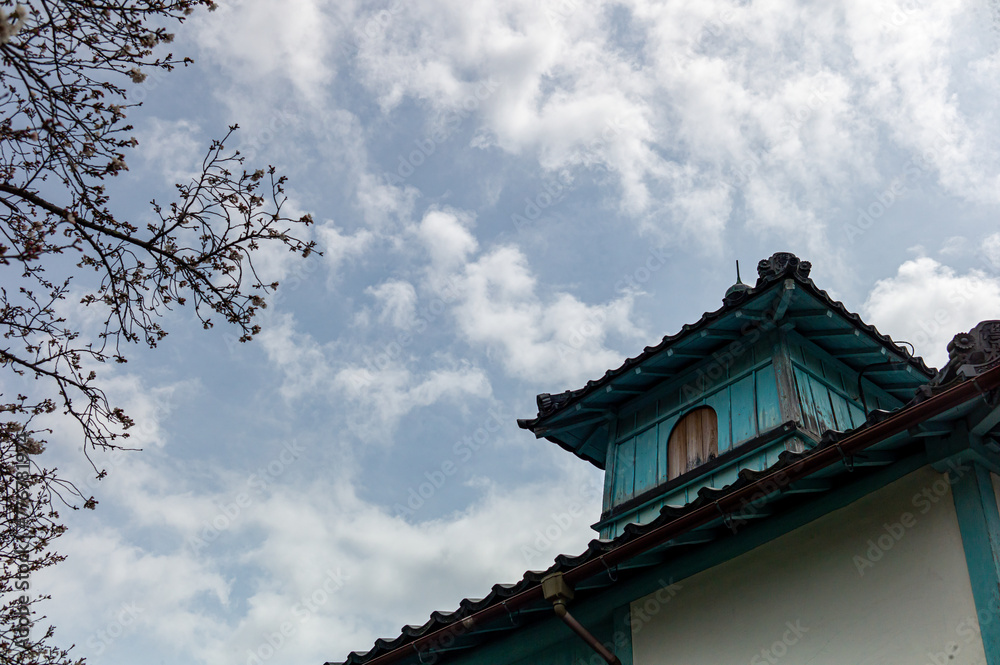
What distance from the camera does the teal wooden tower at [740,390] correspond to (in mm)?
9125

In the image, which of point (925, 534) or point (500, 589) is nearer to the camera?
point (925, 534)

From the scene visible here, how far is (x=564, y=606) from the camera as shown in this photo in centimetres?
710

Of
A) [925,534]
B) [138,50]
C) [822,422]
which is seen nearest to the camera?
[138,50]

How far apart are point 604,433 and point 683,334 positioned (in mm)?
2028

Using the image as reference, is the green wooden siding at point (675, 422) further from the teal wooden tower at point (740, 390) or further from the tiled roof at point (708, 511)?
the tiled roof at point (708, 511)

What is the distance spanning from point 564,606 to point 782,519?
1.96 meters

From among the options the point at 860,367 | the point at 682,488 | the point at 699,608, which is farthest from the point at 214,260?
the point at 860,367

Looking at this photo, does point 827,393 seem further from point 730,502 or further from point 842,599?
point 842,599

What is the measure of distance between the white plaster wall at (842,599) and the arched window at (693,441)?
269cm

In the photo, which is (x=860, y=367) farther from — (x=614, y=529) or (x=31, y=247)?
(x=31, y=247)

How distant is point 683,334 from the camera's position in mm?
10109

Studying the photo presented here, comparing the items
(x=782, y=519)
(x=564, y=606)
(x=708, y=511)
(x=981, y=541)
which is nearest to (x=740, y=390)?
(x=782, y=519)

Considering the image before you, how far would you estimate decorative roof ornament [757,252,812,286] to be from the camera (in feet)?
30.7

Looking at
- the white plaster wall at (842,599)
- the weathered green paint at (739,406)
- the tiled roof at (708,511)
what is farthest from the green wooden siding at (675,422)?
the tiled roof at (708,511)
